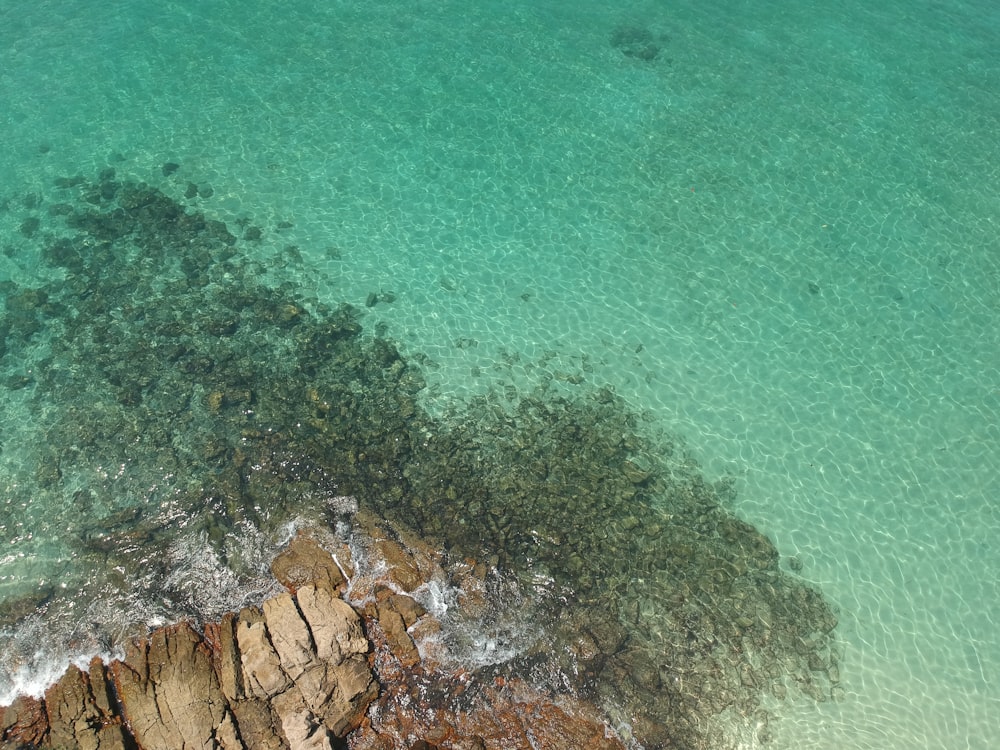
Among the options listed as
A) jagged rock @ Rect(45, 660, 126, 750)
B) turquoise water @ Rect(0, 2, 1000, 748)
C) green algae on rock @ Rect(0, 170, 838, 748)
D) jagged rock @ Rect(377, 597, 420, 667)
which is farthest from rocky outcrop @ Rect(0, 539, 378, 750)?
turquoise water @ Rect(0, 2, 1000, 748)

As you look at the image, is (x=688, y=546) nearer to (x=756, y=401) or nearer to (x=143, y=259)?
(x=756, y=401)

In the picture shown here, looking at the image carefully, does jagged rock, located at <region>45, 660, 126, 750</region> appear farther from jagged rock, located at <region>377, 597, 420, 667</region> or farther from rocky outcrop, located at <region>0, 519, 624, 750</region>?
jagged rock, located at <region>377, 597, 420, 667</region>

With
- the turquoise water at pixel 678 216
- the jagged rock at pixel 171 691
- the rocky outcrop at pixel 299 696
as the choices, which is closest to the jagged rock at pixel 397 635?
the rocky outcrop at pixel 299 696

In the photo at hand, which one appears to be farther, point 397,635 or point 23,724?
point 397,635

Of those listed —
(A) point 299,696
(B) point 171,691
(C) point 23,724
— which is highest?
(A) point 299,696

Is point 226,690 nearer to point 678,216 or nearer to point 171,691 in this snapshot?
point 171,691

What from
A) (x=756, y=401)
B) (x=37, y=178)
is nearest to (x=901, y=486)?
(x=756, y=401)

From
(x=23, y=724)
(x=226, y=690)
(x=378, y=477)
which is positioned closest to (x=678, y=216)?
(x=378, y=477)

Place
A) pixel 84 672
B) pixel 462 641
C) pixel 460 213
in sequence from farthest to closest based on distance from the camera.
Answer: pixel 460 213
pixel 462 641
pixel 84 672
